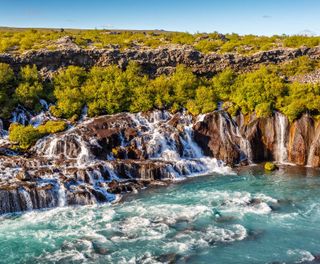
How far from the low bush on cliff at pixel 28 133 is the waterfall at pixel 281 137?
83.1 ft

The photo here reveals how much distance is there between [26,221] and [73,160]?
11.2 metres

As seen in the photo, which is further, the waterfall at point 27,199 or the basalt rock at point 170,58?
the basalt rock at point 170,58

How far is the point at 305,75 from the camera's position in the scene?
6078 cm

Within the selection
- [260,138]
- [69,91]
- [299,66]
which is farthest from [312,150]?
[69,91]

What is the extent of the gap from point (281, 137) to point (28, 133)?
2923cm

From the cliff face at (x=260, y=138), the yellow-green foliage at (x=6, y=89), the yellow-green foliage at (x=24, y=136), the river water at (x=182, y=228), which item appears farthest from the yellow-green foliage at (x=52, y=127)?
the cliff face at (x=260, y=138)

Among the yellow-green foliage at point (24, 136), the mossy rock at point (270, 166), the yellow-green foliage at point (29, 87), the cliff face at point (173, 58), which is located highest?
the cliff face at point (173, 58)

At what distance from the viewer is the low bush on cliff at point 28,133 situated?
48.7 metres

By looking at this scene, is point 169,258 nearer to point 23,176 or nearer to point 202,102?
point 23,176

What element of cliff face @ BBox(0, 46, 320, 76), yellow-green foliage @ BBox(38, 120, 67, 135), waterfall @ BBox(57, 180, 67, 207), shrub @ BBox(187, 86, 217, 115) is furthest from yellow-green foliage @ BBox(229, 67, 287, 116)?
waterfall @ BBox(57, 180, 67, 207)

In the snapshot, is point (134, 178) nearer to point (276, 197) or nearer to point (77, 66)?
point (276, 197)

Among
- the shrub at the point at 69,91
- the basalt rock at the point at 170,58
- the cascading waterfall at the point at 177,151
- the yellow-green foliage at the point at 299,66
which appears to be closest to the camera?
the cascading waterfall at the point at 177,151

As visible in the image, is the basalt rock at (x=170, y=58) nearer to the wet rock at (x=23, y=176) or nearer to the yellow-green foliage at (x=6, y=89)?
the yellow-green foliage at (x=6, y=89)

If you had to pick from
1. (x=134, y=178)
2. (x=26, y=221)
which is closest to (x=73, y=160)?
(x=134, y=178)
